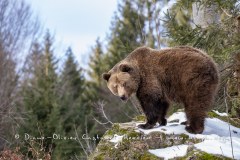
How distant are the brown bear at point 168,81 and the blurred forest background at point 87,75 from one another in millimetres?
449

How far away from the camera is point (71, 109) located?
67.4 feet

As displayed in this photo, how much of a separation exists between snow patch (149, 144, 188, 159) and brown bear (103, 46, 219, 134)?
53 cm

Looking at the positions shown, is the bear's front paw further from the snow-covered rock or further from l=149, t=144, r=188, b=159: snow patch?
l=149, t=144, r=188, b=159: snow patch

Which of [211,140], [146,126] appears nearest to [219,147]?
[211,140]

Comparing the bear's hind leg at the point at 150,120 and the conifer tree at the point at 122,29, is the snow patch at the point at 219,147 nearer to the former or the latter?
the bear's hind leg at the point at 150,120

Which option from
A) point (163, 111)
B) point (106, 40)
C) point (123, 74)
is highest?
point (106, 40)

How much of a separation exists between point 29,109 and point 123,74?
444 inches

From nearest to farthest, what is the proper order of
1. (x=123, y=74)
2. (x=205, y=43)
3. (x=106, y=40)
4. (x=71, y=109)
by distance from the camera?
1. (x=123, y=74)
2. (x=205, y=43)
3. (x=71, y=109)
4. (x=106, y=40)

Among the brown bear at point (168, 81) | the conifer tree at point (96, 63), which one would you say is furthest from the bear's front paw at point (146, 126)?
the conifer tree at point (96, 63)

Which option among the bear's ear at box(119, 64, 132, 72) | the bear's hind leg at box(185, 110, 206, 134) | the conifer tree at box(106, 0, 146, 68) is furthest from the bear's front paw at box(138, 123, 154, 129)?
the conifer tree at box(106, 0, 146, 68)

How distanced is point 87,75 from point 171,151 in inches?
1077

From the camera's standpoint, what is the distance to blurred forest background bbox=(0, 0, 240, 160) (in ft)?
31.0

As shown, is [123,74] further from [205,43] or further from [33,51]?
[33,51]

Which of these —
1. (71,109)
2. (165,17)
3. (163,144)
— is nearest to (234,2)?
(165,17)
